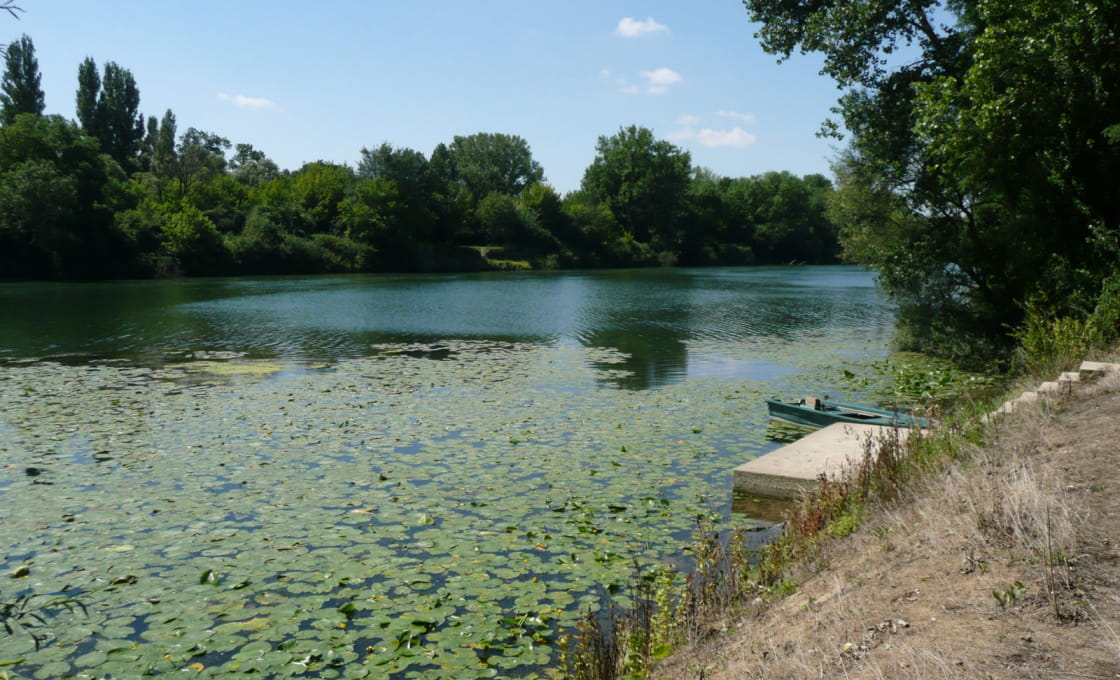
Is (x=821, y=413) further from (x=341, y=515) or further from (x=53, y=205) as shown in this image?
(x=53, y=205)

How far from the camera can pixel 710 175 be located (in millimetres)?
158875

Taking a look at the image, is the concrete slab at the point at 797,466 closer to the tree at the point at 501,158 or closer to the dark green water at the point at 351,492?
the dark green water at the point at 351,492

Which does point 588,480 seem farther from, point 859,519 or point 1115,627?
point 1115,627

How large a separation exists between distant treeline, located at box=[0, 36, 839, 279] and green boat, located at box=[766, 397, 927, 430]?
72.6 m

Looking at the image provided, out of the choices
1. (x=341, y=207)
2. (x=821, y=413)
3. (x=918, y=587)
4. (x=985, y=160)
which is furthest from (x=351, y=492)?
(x=341, y=207)

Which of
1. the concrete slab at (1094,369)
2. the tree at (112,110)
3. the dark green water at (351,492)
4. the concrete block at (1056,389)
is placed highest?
the tree at (112,110)

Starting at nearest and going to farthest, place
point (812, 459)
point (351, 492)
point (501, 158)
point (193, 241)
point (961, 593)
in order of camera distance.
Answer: point (961, 593) < point (351, 492) < point (812, 459) < point (193, 241) < point (501, 158)

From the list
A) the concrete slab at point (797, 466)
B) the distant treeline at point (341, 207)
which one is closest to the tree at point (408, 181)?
the distant treeline at point (341, 207)

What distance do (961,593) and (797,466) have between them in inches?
212

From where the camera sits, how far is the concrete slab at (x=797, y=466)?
970 cm

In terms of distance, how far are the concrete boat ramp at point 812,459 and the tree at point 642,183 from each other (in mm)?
112659

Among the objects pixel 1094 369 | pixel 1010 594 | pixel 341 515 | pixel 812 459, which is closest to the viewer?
pixel 1010 594

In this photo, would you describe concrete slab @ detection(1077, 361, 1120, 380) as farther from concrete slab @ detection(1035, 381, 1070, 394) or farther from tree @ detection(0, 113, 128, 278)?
tree @ detection(0, 113, 128, 278)

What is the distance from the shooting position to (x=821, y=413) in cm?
1334
